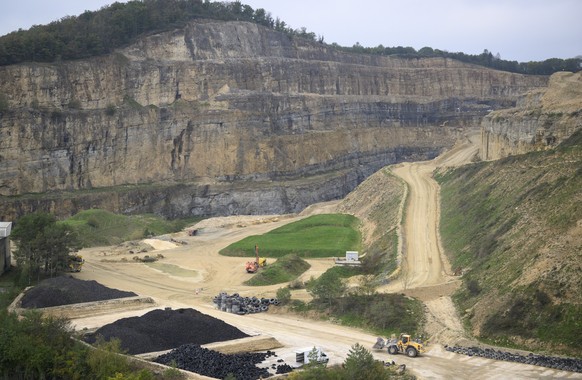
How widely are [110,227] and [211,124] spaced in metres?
27.1

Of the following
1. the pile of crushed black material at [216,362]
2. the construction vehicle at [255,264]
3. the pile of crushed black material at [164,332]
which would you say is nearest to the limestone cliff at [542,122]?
the construction vehicle at [255,264]

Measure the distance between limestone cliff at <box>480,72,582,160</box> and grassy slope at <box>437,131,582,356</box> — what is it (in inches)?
76.8

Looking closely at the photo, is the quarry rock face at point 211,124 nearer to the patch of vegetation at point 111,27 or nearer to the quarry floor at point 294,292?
the patch of vegetation at point 111,27

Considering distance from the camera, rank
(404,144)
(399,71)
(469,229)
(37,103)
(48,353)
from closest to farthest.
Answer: (48,353)
(469,229)
(37,103)
(404,144)
(399,71)

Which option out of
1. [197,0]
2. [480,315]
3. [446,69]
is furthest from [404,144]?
[480,315]

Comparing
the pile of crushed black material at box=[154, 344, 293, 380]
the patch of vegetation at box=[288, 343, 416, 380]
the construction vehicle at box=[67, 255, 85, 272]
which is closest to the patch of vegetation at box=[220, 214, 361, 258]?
the construction vehicle at box=[67, 255, 85, 272]

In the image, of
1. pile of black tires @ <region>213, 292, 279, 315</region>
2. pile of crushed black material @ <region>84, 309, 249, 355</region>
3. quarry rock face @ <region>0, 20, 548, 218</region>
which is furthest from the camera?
quarry rock face @ <region>0, 20, 548, 218</region>

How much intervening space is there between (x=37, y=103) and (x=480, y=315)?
63.1 meters

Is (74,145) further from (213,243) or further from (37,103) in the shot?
(213,243)

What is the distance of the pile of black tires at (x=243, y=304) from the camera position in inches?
1538

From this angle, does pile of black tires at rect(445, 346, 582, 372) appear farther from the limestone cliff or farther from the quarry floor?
the limestone cliff

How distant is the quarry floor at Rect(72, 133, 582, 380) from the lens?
2830 cm

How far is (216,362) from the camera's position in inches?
1087

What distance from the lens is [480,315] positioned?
31.5 metres
